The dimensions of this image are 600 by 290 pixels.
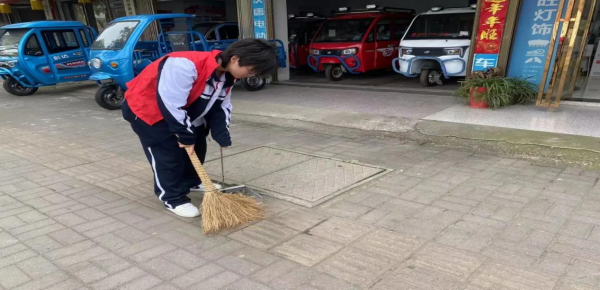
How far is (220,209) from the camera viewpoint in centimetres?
298

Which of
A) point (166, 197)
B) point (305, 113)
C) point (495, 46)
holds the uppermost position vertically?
point (495, 46)

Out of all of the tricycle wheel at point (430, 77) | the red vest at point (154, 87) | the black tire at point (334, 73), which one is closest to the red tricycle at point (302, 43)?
the black tire at point (334, 73)

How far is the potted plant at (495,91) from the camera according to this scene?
6.32 meters

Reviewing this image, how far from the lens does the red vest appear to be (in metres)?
2.78

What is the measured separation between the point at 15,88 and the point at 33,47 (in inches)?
63.7

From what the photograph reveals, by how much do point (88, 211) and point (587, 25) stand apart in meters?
7.06

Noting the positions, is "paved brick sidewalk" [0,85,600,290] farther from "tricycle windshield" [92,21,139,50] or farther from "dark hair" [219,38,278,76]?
"tricycle windshield" [92,21,139,50]

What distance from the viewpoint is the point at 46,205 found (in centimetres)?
347

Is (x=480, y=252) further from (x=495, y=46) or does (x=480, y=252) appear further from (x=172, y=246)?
(x=495, y=46)

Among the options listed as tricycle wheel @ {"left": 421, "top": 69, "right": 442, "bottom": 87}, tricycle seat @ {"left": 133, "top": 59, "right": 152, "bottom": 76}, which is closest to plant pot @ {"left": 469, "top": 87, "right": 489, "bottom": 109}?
tricycle wheel @ {"left": 421, "top": 69, "right": 442, "bottom": 87}

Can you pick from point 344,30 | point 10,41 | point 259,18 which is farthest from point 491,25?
point 10,41

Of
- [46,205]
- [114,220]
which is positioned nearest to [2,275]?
[114,220]

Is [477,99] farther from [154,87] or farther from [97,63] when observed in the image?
[97,63]

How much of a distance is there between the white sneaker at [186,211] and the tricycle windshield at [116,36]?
5.48 m
